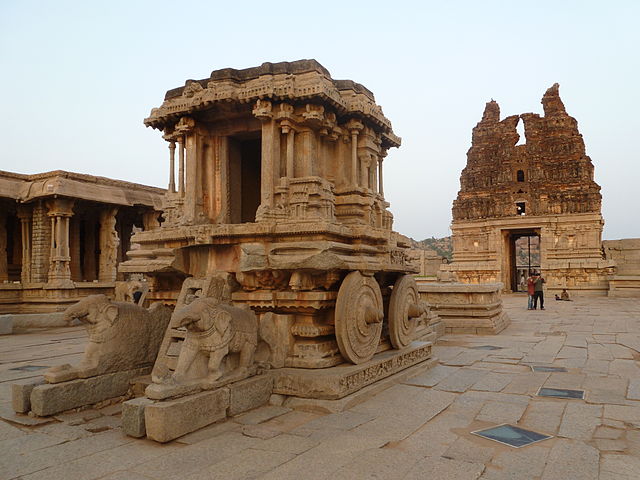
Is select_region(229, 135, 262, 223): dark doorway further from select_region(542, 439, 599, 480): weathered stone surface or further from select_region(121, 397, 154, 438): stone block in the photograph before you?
select_region(542, 439, 599, 480): weathered stone surface

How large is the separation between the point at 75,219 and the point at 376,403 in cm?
1549

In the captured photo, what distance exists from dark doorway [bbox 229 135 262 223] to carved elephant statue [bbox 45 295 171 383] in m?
2.11

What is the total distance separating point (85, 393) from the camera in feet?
15.2

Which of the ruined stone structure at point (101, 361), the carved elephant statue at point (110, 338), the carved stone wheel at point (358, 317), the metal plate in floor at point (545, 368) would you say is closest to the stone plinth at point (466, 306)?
the metal plate in floor at point (545, 368)

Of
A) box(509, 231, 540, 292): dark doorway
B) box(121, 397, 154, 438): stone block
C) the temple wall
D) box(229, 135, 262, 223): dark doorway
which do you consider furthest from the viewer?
box(509, 231, 540, 292): dark doorway

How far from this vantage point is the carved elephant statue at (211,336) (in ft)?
13.8

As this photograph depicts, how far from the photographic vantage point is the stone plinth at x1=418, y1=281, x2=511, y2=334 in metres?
10.4

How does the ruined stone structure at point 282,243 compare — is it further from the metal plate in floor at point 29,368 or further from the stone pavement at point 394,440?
the metal plate in floor at point 29,368

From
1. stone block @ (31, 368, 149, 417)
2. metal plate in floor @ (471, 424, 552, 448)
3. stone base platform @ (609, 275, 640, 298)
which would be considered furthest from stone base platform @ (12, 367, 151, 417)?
stone base platform @ (609, 275, 640, 298)

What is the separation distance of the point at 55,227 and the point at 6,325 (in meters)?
4.04

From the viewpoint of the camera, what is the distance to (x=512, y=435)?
392 cm

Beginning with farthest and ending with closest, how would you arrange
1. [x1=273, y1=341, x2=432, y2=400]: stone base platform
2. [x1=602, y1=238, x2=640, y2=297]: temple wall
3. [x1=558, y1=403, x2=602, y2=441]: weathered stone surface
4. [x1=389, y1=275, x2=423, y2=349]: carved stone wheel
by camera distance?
[x1=602, y1=238, x2=640, y2=297]: temple wall → [x1=389, y1=275, x2=423, y2=349]: carved stone wheel → [x1=273, y1=341, x2=432, y2=400]: stone base platform → [x1=558, y1=403, x2=602, y2=441]: weathered stone surface

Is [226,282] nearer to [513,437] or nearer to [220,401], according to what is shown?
[220,401]

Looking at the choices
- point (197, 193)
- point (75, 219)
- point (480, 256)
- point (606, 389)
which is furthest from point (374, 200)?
point (480, 256)
